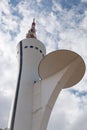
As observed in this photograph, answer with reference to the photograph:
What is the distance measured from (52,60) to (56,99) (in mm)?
2938

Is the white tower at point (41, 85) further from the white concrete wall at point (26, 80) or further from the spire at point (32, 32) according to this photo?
the spire at point (32, 32)

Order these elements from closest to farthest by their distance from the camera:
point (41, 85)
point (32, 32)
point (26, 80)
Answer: point (41, 85)
point (26, 80)
point (32, 32)

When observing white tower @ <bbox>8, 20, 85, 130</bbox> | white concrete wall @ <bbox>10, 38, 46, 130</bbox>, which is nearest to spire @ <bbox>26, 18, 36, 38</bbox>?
white concrete wall @ <bbox>10, 38, 46, 130</bbox>

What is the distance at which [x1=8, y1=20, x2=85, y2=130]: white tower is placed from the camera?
2186 centimetres

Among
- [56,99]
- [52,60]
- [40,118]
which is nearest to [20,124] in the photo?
[40,118]

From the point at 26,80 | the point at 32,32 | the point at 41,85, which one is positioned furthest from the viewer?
the point at 32,32

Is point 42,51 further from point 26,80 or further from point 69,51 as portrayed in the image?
point 69,51

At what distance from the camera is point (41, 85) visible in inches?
931

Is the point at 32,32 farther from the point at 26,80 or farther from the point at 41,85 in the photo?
the point at 41,85

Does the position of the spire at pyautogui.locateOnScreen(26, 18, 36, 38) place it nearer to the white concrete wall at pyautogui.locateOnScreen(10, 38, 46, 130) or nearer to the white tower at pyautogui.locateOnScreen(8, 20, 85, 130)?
the white concrete wall at pyautogui.locateOnScreen(10, 38, 46, 130)

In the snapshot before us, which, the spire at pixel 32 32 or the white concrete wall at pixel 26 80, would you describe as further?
the spire at pixel 32 32

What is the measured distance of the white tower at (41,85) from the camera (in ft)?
71.7

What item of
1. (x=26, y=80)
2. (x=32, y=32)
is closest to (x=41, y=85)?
(x=26, y=80)

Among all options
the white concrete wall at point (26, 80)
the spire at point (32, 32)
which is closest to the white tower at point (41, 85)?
the white concrete wall at point (26, 80)
